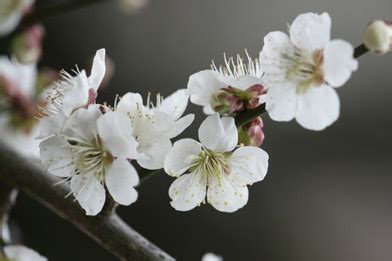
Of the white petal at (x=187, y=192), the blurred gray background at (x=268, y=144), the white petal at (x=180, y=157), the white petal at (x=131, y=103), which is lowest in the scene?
the blurred gray background at (x=268, y=144)

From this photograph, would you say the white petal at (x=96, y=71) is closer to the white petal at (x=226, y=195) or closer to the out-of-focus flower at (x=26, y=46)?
the white petal at (x=226, y=195)

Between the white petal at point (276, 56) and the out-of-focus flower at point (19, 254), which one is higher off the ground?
the white petal at point (276, 56)

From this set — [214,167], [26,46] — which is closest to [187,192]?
[214,167]

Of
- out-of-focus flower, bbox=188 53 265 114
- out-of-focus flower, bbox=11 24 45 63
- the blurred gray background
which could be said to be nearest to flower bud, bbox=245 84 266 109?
out-of-focus flower, bbox=188 53 265 114

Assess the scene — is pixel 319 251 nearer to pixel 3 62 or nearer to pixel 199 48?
pixel 199 48

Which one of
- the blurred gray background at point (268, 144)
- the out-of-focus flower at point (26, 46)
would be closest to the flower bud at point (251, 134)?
the out-of-focus flower at point (26, 46)
